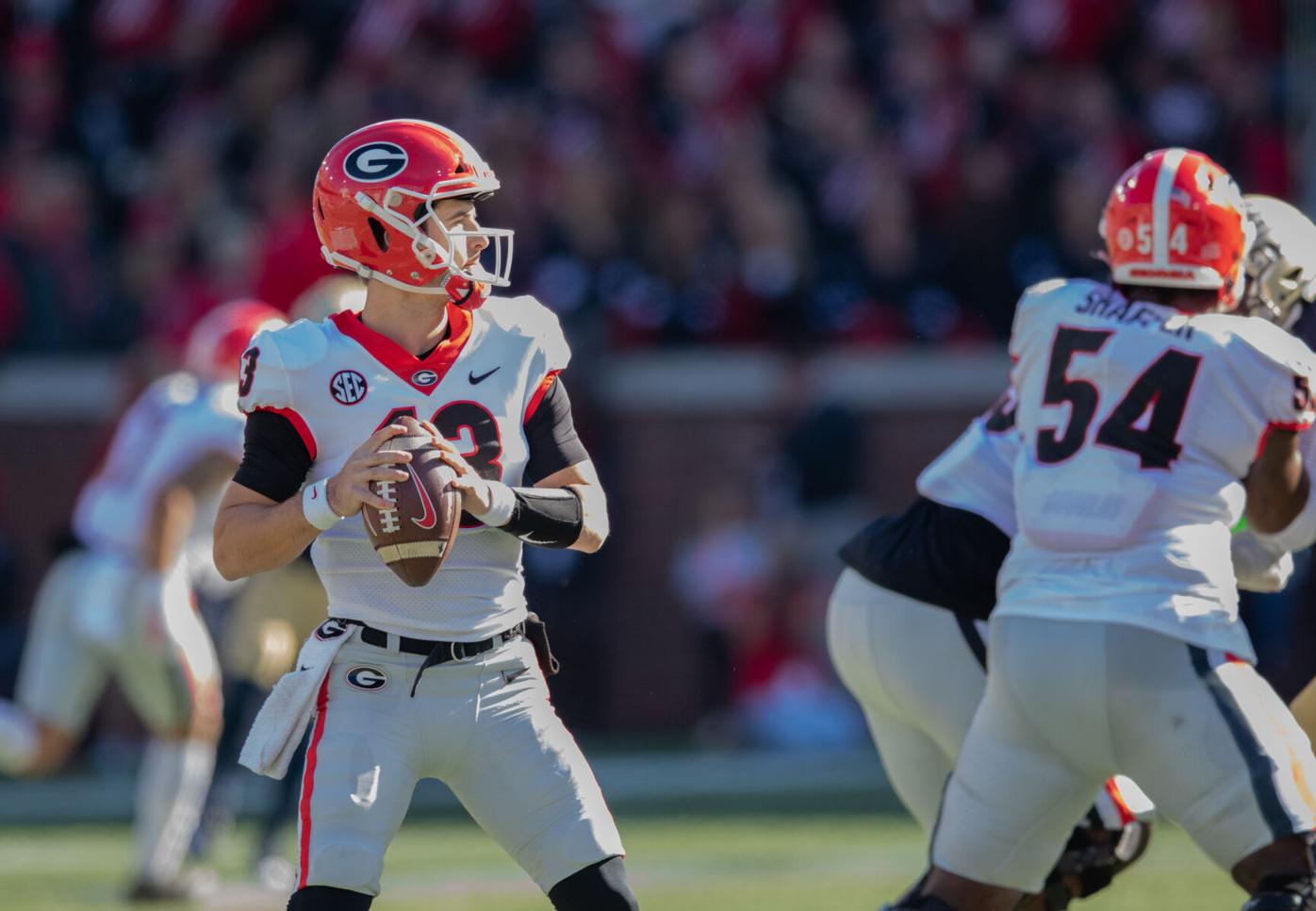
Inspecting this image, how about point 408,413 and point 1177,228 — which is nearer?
point 408,413

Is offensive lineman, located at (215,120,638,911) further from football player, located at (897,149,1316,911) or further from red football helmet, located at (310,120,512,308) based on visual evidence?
football player, located at (897,149,1316,911)

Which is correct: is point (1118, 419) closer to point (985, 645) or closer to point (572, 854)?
point (985, 645)

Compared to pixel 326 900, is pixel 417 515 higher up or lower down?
higher up

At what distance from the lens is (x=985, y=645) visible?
16.0 feet

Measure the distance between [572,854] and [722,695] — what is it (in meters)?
8.33

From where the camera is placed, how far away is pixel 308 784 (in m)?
4.04

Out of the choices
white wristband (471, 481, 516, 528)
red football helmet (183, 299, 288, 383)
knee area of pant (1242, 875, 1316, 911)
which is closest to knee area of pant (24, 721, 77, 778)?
red football helmet (183, 299, 288, 383)

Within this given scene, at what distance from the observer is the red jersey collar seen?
13.8ft

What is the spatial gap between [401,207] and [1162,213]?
1550 millimetres

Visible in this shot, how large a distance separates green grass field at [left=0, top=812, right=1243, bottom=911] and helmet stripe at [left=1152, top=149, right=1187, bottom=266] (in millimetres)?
2800

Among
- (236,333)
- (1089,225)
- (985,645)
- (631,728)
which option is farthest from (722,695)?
(985,645)

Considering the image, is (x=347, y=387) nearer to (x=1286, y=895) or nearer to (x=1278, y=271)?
(x=1286, y=895)

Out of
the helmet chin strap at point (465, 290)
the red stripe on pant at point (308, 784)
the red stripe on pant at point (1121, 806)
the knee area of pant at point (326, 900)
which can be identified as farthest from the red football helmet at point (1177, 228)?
the knee area of pant at point (326, 900)

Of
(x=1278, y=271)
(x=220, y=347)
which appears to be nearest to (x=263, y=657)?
(x=220, y=347)
